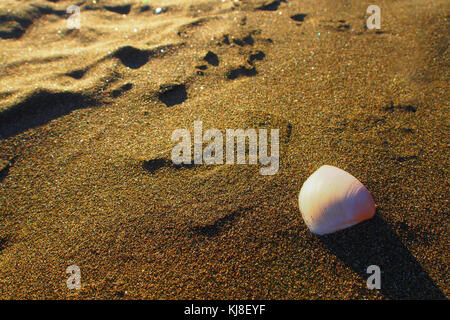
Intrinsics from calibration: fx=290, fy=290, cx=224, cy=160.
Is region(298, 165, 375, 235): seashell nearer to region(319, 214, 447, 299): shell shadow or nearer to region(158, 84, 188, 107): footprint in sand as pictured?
region(319, 214, 447, 299): shell shadow

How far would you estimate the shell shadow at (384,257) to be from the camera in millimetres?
1500

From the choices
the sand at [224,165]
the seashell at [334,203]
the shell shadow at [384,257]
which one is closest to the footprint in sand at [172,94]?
the sand at [224,165]

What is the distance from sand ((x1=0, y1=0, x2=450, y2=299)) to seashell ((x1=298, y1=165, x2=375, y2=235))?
0.32 feet

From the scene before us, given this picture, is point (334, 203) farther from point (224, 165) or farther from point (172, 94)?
point (172, 94)

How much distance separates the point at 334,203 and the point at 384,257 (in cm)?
41

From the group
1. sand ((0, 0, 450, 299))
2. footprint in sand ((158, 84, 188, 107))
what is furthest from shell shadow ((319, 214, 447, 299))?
footprint in sand ((158, 84, 188, 107))

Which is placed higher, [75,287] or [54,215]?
[54,215]

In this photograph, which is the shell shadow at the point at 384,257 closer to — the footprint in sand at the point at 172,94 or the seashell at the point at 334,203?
the seashell at the point at 334,203

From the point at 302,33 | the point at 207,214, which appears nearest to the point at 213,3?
the point at 302,33

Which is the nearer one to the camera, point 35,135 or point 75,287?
point 75,287

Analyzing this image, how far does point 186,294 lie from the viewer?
1.56 m

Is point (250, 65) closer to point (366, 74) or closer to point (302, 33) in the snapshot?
point (302, 33)

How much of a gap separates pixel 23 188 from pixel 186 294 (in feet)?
4.42

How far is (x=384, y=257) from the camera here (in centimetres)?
158
